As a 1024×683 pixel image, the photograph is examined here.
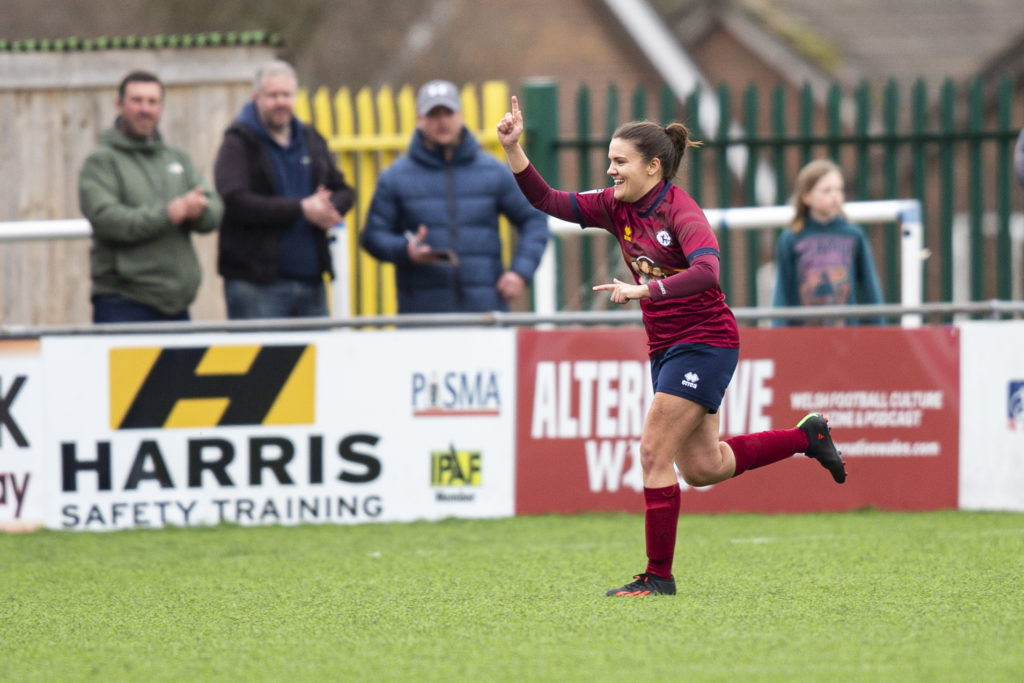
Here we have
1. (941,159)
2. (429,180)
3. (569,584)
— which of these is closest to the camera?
(569,584)

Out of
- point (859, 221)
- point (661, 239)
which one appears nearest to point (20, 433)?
point (661, 239)

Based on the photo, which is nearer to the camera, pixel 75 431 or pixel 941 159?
pixel 75 431

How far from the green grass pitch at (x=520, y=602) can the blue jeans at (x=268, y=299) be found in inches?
52.0

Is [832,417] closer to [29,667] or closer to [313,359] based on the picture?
[313,359]

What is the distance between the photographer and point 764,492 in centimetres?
879

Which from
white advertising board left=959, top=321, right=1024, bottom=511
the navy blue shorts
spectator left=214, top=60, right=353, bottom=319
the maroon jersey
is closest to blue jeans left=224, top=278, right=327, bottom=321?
spectator left=214, top=60, right=353, bottom=319

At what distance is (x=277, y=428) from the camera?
8438 millimetres

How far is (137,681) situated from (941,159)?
8340mm

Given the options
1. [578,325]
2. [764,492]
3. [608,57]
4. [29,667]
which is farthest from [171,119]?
[608,57]

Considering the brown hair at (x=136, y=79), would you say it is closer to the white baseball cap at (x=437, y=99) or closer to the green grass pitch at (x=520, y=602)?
the white baseball cap at (x=437, y=99)

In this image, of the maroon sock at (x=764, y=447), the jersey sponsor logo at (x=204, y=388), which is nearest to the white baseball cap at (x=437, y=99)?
the jersey sponsor logo at (x=204, y=388)

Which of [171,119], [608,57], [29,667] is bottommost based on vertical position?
[29,667]

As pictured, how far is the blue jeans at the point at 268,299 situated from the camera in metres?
8.84

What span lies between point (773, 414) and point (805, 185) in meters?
1.42
